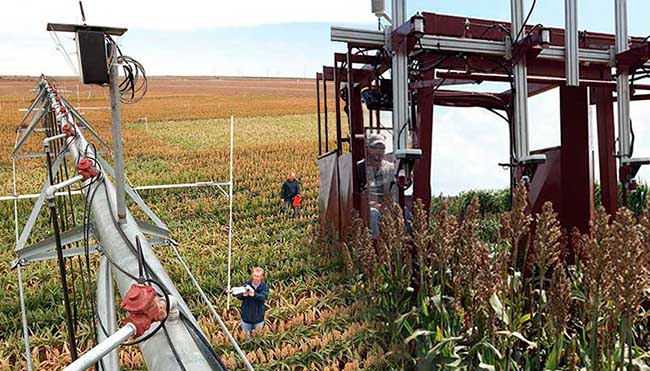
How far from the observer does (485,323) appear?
9.05 ft

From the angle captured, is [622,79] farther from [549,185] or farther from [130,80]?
[130,80]

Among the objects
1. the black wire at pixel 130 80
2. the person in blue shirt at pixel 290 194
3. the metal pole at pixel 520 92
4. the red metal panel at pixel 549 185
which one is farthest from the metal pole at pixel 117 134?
the person in blue shirt at pixel 290 194

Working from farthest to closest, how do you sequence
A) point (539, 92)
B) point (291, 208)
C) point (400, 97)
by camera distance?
point (291, 208)
point (539, 92)
point (400, 97)

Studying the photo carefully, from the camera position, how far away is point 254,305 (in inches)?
182

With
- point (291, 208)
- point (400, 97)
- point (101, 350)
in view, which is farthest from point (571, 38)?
point (291, 208)

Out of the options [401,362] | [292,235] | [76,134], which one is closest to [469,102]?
[292,235]

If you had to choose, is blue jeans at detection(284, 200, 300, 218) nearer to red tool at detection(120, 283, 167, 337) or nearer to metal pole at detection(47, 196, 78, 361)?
metal pole at detection(47, 196, 78, 361)

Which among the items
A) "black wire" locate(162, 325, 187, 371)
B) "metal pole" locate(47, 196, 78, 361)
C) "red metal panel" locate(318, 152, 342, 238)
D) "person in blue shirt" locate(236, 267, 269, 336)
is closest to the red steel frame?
"red metal panel" locate(318, 152, 342, 238)

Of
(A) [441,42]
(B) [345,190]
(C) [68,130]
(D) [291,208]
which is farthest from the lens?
(D) [291,208]

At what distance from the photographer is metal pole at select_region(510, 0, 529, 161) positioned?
14.5 ft

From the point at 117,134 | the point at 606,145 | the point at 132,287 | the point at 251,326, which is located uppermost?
the point at 606,145

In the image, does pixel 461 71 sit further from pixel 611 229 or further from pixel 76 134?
pixel 76 134

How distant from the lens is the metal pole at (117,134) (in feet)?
6.70

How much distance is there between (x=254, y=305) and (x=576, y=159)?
2973 mm
